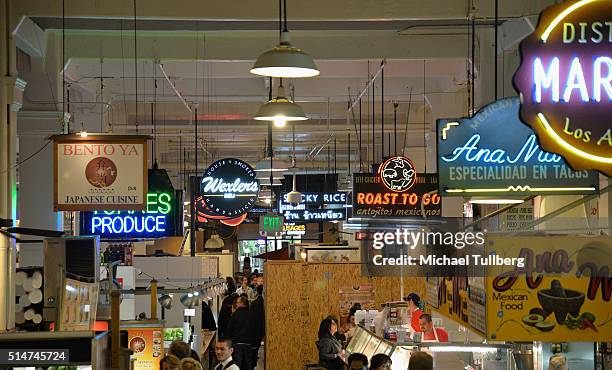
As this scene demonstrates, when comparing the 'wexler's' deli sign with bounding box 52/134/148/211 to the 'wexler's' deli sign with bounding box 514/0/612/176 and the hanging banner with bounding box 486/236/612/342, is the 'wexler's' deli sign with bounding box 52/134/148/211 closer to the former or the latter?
the hanging banner with bounding box 486/236/612/342

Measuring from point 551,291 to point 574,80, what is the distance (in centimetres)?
349

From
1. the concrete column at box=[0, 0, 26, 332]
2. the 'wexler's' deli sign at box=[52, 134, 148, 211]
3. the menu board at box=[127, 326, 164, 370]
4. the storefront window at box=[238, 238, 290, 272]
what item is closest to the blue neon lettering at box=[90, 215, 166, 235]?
the menu board at box=[127, 326, 164, 370]

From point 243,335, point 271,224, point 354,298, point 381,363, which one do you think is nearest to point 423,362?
point 381,363

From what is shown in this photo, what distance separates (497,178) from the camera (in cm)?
700

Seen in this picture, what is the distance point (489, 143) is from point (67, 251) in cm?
523

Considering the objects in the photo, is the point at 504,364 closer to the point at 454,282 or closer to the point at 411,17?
the point at 454,282

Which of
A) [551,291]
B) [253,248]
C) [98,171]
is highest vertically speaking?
[98,171]

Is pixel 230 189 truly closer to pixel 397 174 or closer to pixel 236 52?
pixel 236 52

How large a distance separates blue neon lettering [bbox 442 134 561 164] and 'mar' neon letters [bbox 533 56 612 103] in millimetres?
2385

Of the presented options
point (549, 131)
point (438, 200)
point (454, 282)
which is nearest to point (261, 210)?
point (438, 200)

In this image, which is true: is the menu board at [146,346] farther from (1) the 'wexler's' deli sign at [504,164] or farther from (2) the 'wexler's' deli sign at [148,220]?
(1) the 'wexler's' deli sign at [504,164]

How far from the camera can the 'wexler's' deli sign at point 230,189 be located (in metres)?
15.0

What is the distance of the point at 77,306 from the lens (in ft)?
31.8

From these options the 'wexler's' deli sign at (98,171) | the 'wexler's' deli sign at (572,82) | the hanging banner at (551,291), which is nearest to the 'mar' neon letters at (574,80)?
the 'wexler's' deli sign at (572,82)
